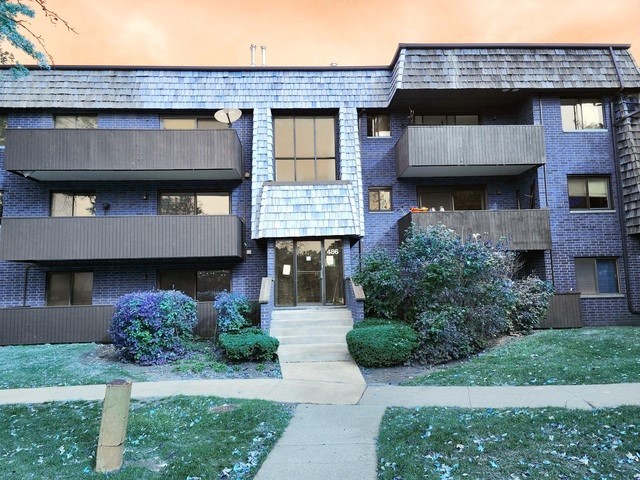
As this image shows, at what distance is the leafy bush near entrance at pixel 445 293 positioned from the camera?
10.1 meters

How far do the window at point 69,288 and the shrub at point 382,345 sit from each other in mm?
9730

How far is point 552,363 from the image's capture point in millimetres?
9109

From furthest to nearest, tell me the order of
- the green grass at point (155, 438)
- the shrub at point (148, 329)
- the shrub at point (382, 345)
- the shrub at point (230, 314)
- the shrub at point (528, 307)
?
1. the shrub at point (528, 307)
2. the shrub at point (230, 314)
3. the shrub at point (148, 329)
4. the shrub at point (382, 345)
5. the green grass at point (155, 438)

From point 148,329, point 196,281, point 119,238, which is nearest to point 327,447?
point 148,329

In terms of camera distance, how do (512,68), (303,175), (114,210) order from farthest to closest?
(303,175), (114,210), (512,68)

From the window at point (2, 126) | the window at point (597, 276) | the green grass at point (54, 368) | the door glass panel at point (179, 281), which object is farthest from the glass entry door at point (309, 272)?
the window at point (2, 126)

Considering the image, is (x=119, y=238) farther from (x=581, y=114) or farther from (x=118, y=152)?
(x=581, y=114)

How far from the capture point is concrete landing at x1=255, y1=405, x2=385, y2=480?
4.48 metres

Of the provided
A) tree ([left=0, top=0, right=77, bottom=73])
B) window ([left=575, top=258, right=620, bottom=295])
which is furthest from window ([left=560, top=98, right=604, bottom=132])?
tree ([left=0, top=0, right=77, bottom=73])

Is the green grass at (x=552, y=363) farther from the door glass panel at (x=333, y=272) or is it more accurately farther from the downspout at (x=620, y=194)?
the door glass panel at (x=333, y=272)

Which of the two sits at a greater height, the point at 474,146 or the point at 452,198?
the point at 474,146

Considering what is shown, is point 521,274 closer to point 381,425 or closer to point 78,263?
point 381,425

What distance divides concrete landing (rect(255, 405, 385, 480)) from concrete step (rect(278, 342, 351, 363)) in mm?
3947

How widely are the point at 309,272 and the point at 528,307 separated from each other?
6.31 m
